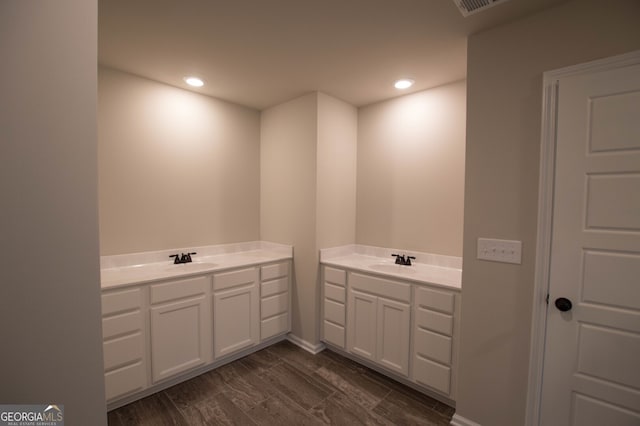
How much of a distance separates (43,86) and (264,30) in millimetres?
1419

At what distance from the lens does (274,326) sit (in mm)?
2811

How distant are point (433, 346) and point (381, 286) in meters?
0.57

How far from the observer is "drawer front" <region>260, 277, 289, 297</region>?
2723mm

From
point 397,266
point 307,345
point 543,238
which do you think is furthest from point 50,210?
point 307,345

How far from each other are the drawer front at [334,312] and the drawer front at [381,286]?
0.92 ft

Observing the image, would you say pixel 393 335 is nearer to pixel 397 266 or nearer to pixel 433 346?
pixel 433 346

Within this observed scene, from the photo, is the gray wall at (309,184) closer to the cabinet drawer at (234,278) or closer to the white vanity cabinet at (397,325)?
the white vanity cabinet at (397,325)

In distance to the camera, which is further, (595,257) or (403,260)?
(403,260)

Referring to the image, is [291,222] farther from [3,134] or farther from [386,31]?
[3,134]

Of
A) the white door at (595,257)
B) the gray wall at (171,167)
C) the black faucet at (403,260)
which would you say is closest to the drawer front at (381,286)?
the black faucet at (403,260)

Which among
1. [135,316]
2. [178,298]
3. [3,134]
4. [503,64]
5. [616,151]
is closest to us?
[3,134]

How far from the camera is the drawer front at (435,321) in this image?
1.95m

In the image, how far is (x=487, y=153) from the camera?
Answer: 1.69 m

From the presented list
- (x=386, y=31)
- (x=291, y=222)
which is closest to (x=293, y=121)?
(x=291, y=222)
